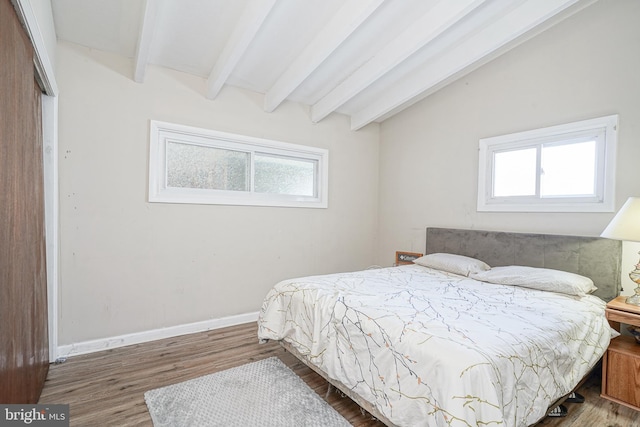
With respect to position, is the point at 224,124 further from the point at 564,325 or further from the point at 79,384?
the point at 564,325

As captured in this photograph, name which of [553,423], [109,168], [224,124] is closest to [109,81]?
[109,168]

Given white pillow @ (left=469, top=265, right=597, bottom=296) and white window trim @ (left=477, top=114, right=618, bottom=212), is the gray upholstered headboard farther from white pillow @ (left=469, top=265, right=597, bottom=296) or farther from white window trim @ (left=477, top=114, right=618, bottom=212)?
white window trim @ (left=477, top=114, right=618, bottom=212)

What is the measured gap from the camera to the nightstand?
1.83 metres

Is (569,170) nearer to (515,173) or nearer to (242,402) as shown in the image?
(515,173)

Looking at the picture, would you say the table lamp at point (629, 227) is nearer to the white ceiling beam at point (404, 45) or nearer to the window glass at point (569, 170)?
the window glass at point (569, 170)

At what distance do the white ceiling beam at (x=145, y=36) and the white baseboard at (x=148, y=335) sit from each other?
7.50ft

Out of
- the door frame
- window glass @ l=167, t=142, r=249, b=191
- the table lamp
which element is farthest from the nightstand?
the door frame

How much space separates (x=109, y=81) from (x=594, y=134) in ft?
13.5

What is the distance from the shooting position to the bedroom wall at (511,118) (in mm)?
2312

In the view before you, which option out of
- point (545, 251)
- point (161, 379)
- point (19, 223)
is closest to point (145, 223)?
point (19, 223)

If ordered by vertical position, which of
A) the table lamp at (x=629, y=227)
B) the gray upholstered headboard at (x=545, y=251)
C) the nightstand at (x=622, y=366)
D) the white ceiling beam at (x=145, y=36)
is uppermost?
the white ceiling beam at (x=145, y=36)

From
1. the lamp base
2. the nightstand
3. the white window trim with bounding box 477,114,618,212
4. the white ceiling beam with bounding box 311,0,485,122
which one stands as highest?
the white ceiling beam with bounding box 311,0,485,122

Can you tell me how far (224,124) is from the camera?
10.3 ft

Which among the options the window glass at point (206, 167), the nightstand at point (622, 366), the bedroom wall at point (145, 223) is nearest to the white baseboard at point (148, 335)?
the bedroom wall at point (145, 223)
